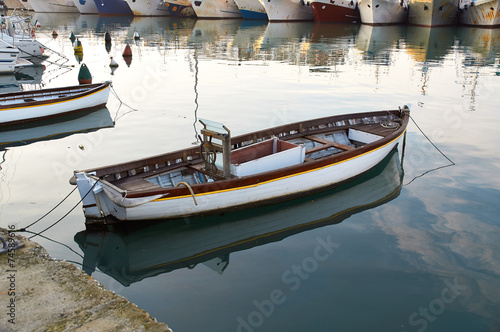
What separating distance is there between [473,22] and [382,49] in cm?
2900

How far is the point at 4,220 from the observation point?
33.7 feet

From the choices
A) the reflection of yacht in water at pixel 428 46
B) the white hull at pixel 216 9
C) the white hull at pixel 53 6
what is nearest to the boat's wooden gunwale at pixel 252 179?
the reflection of yacht in water at pixel 428 46

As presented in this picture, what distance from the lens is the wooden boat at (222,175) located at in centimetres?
971

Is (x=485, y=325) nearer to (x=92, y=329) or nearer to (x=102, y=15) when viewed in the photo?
(x=92, y=329)

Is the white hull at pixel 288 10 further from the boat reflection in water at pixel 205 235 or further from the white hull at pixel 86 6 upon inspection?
the boat reflection in water at pixel 205 235

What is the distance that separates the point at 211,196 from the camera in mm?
10164

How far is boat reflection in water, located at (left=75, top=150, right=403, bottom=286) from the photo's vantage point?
904 centimetres

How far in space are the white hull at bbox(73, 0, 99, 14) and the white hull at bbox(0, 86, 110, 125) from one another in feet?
241

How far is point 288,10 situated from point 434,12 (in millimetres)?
20155

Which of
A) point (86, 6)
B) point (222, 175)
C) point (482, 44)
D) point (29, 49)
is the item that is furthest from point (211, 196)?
point (86, 6)

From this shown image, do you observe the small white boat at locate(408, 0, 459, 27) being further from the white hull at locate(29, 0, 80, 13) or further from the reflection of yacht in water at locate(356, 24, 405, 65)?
the white hull at locate(29, 0, 80, 13)

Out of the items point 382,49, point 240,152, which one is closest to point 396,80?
point 382,49

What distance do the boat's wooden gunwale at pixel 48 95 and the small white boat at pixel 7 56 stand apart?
10.4m

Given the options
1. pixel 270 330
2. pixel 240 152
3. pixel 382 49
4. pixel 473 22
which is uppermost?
pixel 473 22
